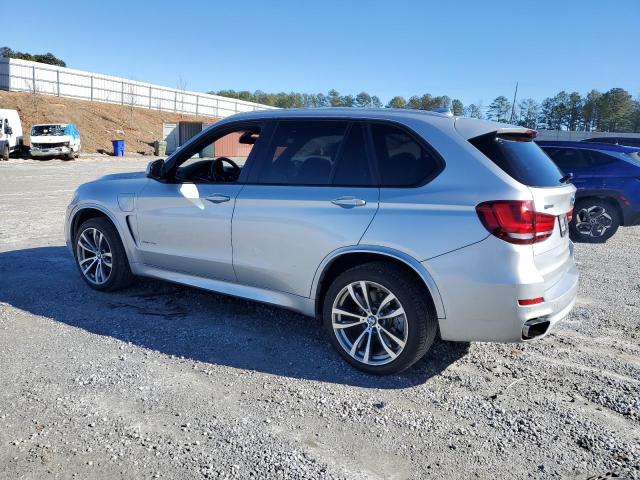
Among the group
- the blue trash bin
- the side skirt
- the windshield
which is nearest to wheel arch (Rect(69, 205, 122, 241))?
the side skirt

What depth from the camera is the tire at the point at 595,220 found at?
879 cm

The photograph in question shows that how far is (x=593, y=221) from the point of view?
8.94m

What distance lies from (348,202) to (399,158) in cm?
46

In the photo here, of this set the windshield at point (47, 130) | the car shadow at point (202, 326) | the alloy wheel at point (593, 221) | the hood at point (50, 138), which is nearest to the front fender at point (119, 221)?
the car shadow at point (202, 326)

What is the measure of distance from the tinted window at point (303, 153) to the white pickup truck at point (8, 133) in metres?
27.1

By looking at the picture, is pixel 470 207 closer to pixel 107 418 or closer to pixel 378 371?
pixel 378 371

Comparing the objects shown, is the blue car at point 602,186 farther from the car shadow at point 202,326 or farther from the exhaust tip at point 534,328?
the exhaust tip at point 534,328

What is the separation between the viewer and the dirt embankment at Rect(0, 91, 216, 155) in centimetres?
4038

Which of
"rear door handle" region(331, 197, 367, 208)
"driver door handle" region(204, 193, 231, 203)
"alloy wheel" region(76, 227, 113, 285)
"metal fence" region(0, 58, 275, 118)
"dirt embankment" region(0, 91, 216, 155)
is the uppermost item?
"metal fence" region(0, 58, 275, 118)

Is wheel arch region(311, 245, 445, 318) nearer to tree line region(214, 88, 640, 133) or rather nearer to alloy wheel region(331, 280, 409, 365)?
alloy wheel region(331, 280, 409, 365)

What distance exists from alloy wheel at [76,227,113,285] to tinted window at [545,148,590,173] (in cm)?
742

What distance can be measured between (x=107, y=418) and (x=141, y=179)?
2.56 metres

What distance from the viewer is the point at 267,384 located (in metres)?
3.45

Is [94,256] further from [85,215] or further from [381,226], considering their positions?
[381,226]
